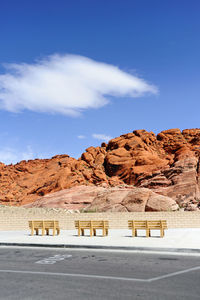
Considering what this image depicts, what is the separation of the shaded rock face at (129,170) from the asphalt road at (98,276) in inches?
1412

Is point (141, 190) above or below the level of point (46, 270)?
above

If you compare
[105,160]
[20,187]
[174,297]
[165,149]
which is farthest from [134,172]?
[174,297]

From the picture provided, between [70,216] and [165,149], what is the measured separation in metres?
53.4

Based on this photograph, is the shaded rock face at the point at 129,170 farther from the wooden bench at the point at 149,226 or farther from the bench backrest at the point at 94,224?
the bench backrest at the point at 94,224

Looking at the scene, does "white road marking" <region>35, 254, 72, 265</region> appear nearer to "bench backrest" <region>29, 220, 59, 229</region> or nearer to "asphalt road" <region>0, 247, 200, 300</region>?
"asphalt road" <region>0, 247, 200, 300</region>

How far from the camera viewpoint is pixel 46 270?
29.1ft

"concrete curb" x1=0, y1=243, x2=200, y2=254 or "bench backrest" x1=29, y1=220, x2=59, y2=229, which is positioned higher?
"bench backrest" x1=29, y1=220, x2=59, y2=229

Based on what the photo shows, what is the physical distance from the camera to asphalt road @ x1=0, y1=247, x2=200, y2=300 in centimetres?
638

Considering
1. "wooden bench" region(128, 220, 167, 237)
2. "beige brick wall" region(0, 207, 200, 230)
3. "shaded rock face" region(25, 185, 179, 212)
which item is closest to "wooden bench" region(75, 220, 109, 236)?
"wooden bench" region(128, 220, 167, 237)

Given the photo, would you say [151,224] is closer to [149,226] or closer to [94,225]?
[149,226]

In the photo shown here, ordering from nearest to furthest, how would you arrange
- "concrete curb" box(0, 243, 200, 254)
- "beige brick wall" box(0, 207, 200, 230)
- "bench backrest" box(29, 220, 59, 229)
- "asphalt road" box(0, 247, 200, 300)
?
"asphalt road" box(0, 247, 200, 300)
"concrete curb" box(0, 243, 200, 254)
"bench backrest" box(29, 220, 59, 229)
"beige brick wall" box(0, 207, 200, 230)

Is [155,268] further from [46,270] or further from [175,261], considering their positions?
[46,270]

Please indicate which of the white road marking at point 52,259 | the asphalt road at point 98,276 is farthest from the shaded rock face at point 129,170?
the asphalt road at point 98,276

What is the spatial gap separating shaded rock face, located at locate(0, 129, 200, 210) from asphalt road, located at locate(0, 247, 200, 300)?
3585 cm
